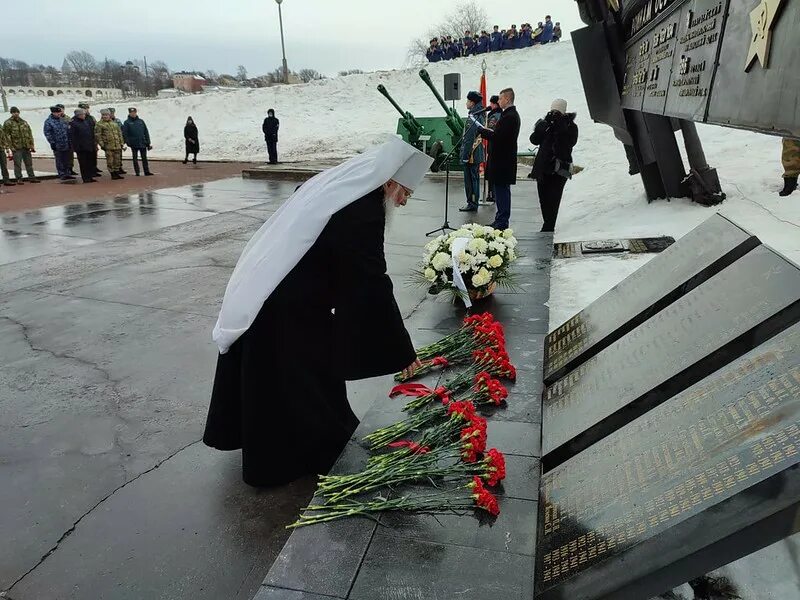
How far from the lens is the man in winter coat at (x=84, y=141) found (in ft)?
48.5

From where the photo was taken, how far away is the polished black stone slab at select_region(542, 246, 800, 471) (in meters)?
1.94

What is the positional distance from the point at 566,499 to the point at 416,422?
2.98ft

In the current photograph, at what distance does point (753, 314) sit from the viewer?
1.96 metres

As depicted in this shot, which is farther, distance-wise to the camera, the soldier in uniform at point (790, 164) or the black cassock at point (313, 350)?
the soldier in uniform at point (790, 164)

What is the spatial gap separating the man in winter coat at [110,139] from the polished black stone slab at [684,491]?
16737 mm

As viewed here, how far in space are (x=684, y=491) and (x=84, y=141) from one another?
16.7 metres

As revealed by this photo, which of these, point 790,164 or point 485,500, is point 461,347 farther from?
point 790,164

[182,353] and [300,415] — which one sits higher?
[300,415]

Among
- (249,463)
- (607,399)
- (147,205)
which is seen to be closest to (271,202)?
(147,205)

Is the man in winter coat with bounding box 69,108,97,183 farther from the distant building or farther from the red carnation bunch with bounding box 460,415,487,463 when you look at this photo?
the distant building

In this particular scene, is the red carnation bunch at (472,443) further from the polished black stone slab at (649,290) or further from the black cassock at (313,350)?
the polished black stone slab at (649,290)

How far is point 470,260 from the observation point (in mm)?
4484

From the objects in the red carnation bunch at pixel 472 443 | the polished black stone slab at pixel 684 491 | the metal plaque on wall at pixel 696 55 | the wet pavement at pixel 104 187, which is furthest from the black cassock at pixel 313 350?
the wet pavement at pixel 104 187

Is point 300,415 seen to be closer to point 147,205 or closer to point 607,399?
point 607,399
